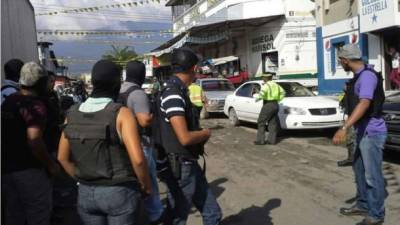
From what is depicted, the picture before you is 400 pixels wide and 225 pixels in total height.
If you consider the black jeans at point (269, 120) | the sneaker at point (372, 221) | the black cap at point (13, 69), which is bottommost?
the sneaker at point (372, 221)

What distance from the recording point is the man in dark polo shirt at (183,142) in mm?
4238

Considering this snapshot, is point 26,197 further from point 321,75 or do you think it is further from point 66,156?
point 321,75

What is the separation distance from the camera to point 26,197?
4.15m

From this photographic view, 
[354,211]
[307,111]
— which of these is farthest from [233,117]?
[354,211]

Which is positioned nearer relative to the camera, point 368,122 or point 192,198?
point 192,198

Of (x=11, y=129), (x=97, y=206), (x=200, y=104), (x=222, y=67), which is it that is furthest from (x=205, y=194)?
(x=222, y=67)

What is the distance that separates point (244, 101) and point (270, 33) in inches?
558

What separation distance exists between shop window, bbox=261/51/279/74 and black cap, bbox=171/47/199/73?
82.3 ft

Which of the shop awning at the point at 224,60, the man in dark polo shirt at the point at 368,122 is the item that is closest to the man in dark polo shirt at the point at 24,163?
the man in dark polo shirt at the point at 368,122

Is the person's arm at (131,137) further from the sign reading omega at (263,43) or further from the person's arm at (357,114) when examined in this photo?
the sign reading omega at (263,43)

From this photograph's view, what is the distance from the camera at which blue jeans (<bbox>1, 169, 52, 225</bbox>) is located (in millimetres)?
4125

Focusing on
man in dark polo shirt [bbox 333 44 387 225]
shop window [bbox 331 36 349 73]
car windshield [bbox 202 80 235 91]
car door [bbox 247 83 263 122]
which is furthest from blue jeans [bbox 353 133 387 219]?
shop window [bbox 331 36 349 73]

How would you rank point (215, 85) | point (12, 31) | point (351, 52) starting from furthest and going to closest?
point (215, 85), point (12, 31), point (351, 52)

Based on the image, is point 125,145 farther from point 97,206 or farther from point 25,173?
point 25,173
